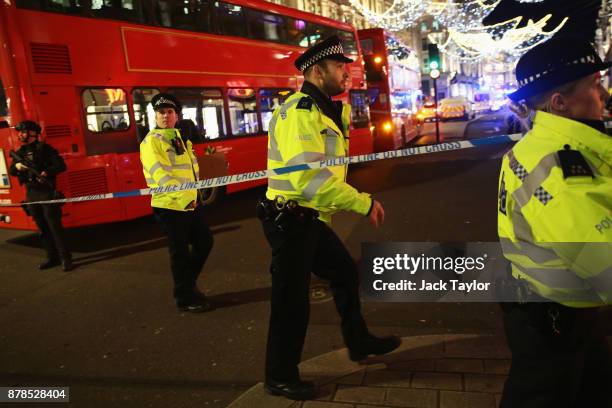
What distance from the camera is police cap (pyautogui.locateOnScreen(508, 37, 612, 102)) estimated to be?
148 centimetres

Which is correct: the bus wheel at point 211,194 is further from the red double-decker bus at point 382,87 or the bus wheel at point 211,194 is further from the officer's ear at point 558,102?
the officer's ear at point 558,102

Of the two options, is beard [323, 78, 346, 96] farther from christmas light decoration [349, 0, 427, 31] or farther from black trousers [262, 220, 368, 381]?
christmas light decoration [349, 0, 427, 31]

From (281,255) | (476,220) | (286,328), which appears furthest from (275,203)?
(476,220)

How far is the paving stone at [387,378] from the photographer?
278cm

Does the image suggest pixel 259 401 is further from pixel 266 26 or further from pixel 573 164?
pixel 266 26

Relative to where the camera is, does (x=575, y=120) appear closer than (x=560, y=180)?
No

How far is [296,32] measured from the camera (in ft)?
37.7

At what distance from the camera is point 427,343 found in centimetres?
330

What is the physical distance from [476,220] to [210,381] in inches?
194

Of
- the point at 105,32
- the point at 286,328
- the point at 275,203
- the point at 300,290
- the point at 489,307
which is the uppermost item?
the point at 105,32

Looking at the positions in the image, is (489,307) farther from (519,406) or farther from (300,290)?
(519,406)

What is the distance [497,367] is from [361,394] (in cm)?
85

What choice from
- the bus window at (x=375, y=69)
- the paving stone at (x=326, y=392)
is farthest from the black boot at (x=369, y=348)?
the bus window at (x=375, y=69)

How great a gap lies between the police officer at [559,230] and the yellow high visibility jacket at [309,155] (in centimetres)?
92
